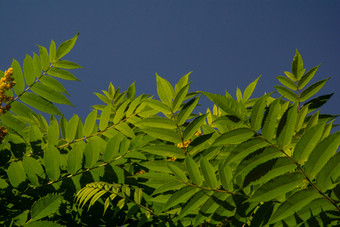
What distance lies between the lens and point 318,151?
5.03 ft

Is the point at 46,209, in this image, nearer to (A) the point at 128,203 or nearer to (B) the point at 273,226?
(A) the point at 128,203

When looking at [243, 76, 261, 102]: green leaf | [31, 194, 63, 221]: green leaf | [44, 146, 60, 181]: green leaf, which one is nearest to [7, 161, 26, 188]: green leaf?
[44, 146, 60, 181]: green leaf

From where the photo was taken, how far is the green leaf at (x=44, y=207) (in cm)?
194

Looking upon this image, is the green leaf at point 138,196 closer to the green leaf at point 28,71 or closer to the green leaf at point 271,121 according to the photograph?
the green leaf at point 271,121

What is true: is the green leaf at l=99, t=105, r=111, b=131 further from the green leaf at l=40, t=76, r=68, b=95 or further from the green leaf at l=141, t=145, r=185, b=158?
the green leaf at l=141, t=145, r=185, b=158

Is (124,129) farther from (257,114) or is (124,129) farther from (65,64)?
(257,114)

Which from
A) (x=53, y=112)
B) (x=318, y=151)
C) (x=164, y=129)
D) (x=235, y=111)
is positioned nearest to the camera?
(x=318, y=151)

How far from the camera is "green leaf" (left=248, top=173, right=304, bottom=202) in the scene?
5.12ft

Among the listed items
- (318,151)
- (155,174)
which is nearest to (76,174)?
(155,174)

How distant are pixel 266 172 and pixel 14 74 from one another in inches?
84.9

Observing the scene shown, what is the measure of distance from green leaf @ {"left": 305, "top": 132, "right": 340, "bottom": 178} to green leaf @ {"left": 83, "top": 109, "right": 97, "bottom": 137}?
1584mm

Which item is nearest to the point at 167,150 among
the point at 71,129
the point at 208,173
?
the point at 208,173

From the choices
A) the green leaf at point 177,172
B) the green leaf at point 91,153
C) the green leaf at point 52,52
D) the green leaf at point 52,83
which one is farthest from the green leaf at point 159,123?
the green leaf at point 52,52

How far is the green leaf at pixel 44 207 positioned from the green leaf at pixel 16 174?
0.89 ft
